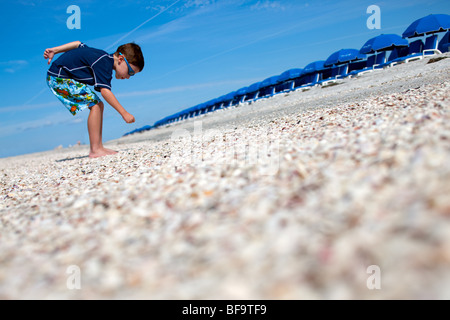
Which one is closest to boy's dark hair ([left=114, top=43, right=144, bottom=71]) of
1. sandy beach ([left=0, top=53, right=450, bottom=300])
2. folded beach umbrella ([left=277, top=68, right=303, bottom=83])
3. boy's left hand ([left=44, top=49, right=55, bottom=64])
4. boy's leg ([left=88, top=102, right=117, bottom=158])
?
boy's leg ([left=88, top=102, right=117, bottom=158])

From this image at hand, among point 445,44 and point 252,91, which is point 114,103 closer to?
point 445,44

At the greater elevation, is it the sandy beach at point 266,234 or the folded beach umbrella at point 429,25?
the folded beach umbrella at point 429,25

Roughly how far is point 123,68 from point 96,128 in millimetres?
1361

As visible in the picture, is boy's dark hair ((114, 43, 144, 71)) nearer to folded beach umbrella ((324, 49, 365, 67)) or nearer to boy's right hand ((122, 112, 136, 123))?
boy's right hand ((122, 112, 136, 123))

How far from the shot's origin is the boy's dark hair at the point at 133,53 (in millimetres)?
5789

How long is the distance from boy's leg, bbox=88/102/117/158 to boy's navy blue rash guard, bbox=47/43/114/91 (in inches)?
22.3

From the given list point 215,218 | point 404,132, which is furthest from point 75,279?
point 404,132

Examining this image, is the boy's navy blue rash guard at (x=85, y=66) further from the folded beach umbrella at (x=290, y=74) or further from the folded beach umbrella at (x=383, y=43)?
the folded beach umbrella at (x=290, y=74)

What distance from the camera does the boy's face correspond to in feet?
19.3

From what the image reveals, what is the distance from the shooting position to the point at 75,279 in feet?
4.90

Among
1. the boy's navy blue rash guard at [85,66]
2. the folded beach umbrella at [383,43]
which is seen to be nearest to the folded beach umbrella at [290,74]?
the folded beach umbrella at [383,43]

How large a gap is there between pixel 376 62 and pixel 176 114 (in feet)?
176
